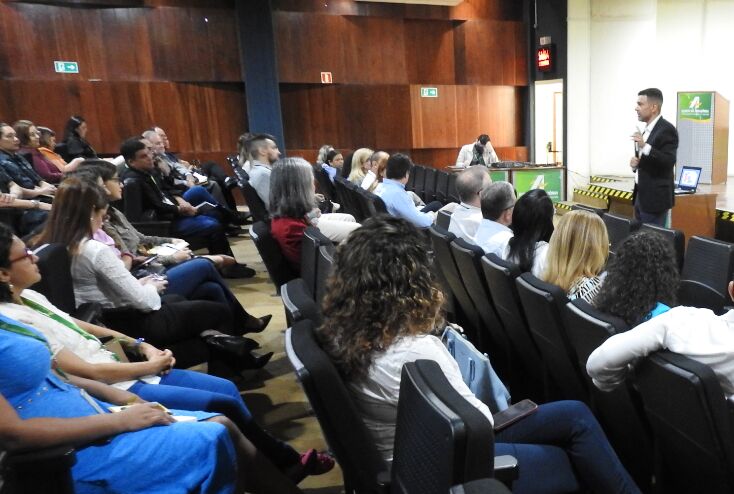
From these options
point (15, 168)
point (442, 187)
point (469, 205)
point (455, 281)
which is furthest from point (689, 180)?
point (15, 168)

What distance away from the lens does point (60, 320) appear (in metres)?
1.76

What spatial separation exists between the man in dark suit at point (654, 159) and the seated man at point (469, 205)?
152 cm

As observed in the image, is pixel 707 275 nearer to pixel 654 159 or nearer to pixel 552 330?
pixel 552 330

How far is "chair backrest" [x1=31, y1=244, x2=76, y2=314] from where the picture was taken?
1.96m

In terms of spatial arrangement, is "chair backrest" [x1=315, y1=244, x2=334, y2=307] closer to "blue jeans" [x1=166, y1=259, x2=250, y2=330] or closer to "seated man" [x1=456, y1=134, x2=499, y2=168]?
"blue jeans" [x1=166, y1=259, x2=250, y2=330]

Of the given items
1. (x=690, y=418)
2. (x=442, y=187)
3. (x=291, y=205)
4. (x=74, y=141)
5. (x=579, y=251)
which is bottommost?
(x=690, y=418)

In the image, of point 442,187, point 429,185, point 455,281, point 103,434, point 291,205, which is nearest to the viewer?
point 103,434

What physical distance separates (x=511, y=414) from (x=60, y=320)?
1.47m

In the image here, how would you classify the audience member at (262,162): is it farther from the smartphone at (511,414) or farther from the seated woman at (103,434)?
the smartphone at (511,414)

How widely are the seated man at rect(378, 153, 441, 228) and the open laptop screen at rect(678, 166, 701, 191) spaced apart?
321 centimetres

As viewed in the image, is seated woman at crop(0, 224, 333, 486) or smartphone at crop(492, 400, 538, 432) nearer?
smartphone at crop(492, 400, 538, 432)

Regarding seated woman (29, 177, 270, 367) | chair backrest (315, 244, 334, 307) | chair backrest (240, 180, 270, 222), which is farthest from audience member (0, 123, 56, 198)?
chair backrest (315, 244, 334, 307)

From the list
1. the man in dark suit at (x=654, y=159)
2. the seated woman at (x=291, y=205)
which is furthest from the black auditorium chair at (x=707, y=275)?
the seated woman at (x=291, y=205)

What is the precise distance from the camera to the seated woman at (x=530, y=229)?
2371mm
